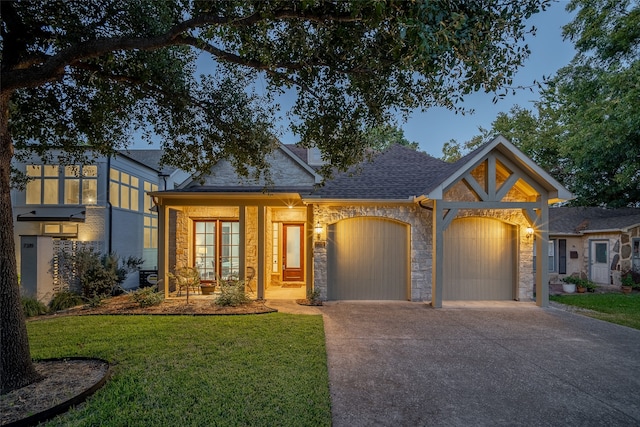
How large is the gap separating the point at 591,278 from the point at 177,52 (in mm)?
17356

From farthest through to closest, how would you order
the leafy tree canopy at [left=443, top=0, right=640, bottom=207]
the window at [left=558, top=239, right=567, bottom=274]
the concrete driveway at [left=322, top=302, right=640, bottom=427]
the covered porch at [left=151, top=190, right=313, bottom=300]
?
the window at [left=558, top=239, right=567, bottom=274] → the leafy tree canopy at [left=443, top=0, right=640, bottom=207] → the covered porch at [left=151, top=190, right=313, bottom=300] → the concrete driveway at [left=322, top=302, right=640, bottom=427]

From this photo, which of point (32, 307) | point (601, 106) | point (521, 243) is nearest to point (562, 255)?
point (601, 106)

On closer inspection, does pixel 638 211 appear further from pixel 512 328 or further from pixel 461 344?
pixel 461 344

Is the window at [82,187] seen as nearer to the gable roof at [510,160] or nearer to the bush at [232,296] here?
the bush at [232,296]

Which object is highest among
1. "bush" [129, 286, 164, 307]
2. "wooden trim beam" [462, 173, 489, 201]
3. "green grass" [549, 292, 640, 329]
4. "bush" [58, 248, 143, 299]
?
"wooden trim beam" [462, 173, 489, 201]

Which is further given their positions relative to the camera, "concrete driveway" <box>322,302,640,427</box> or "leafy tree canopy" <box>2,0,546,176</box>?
"leafy tree canopy" <box>2,0,546,176</box>

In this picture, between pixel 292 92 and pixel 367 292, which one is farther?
pixel 367 292

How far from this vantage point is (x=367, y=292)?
32.6 feet

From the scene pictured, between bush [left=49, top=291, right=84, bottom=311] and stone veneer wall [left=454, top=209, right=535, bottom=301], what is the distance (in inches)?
423

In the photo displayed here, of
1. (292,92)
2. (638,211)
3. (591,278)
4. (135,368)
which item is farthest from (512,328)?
(638,211)

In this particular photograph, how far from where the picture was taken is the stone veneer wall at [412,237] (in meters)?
9.73

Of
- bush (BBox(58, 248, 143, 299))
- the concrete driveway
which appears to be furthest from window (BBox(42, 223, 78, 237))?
the concrete driveway

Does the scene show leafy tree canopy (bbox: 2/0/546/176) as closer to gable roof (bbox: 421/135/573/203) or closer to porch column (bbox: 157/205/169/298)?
porch column (bbox: 157/205/169/298)

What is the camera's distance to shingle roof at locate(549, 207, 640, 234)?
550 inches
